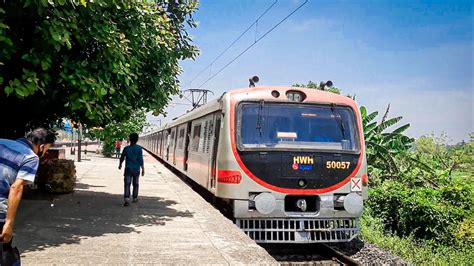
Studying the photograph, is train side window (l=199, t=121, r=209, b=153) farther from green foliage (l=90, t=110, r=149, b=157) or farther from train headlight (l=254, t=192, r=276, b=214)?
green foliage (l=90, t=110, r=149, b=157)

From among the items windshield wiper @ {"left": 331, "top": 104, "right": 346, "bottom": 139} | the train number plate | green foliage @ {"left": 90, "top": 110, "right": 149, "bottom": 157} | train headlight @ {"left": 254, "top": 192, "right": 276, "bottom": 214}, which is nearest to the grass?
the train number plate

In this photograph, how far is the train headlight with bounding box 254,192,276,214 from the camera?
7.32 meters

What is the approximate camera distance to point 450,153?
20.1 metres

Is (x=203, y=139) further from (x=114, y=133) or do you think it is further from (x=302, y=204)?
(x=114, y=133)

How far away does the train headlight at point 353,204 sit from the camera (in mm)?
7676

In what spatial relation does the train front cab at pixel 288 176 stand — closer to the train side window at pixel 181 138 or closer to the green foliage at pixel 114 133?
the train side window at pixel 181 138

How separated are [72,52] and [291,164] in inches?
154

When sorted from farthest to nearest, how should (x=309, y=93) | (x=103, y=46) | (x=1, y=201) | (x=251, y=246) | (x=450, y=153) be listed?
1. (x=450, y=153)
2. (x=309, y=93)
3. (x=103, y=46)
4. (x=251, y=246)
5. (x=1, y=201)

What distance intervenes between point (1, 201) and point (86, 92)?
9.84 feet

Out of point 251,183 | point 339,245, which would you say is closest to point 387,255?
point 339,245

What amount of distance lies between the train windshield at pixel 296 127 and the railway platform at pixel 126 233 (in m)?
1.61

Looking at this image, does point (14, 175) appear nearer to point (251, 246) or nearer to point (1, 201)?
point (1, 201)

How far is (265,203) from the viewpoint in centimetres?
733

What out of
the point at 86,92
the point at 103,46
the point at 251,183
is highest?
the point at 103,46
